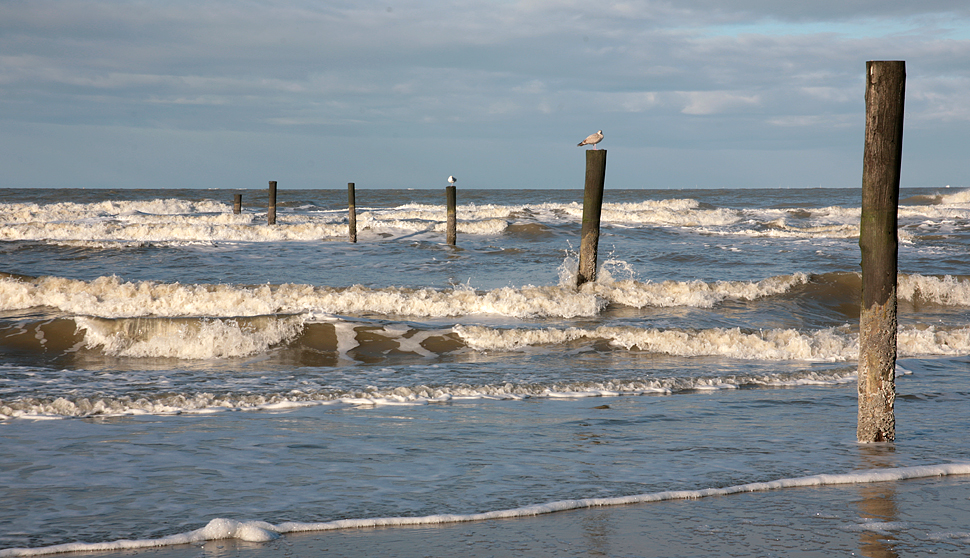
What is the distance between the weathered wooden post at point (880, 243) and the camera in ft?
16.7

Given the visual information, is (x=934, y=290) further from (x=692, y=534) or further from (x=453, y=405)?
(x=692, y=534)

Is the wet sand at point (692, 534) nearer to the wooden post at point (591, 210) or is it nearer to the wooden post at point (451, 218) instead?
the wooden post at point (591, 210)

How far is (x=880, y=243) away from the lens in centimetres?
530

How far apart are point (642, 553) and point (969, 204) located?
58.6 meters

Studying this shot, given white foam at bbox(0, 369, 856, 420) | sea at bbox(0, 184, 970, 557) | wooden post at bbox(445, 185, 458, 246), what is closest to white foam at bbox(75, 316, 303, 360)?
sea at bbox(0, 184, 970, 557)

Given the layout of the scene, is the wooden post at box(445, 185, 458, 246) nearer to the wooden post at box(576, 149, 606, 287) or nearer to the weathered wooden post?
the wooden post at box(576, 149, 606, 287)

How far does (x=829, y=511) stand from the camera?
4266 mm

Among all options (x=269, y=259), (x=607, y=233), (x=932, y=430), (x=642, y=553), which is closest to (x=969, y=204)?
(x=607, y=233)

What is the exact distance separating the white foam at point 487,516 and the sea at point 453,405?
2cm

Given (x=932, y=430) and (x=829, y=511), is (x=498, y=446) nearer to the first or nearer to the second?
(x=829, y=511)

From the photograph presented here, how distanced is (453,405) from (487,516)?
295cm

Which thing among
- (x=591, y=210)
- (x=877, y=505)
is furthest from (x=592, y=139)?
(x=877, y=505)

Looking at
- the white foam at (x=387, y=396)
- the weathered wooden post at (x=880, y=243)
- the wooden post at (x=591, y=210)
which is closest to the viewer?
the weathered wooden post at (x=880, y=243)

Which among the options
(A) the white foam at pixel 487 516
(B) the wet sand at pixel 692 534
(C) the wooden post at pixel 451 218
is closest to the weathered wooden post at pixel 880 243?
(A) the white foam at pixel 487 516
